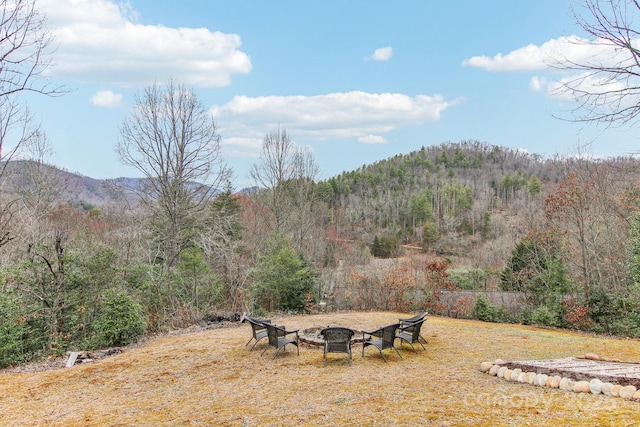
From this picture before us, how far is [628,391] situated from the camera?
4129 mm

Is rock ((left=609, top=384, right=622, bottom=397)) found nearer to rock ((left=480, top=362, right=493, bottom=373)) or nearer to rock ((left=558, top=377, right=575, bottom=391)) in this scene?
rock ((left=558, top=377, right=575, bottom=391))

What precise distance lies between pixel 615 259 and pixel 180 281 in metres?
14.6

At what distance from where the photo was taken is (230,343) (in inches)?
308

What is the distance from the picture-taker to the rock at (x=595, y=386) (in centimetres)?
435

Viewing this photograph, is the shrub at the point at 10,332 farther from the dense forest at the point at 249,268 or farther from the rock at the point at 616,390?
the rock at the point at 616,390

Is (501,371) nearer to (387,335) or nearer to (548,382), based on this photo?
(548,382)

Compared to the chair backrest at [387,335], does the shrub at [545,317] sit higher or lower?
lower

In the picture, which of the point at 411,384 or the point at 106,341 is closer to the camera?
the point at 411,384

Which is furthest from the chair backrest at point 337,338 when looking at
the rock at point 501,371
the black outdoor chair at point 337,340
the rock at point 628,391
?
the rock at point 628,391

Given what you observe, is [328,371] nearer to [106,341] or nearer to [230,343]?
[230,343]

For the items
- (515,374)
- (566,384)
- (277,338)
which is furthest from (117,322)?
(566,384)

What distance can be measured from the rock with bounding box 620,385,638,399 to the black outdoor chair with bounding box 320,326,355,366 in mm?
3536

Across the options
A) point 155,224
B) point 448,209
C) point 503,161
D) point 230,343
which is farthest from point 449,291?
point 503,161

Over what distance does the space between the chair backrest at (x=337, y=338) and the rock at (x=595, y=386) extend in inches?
128
